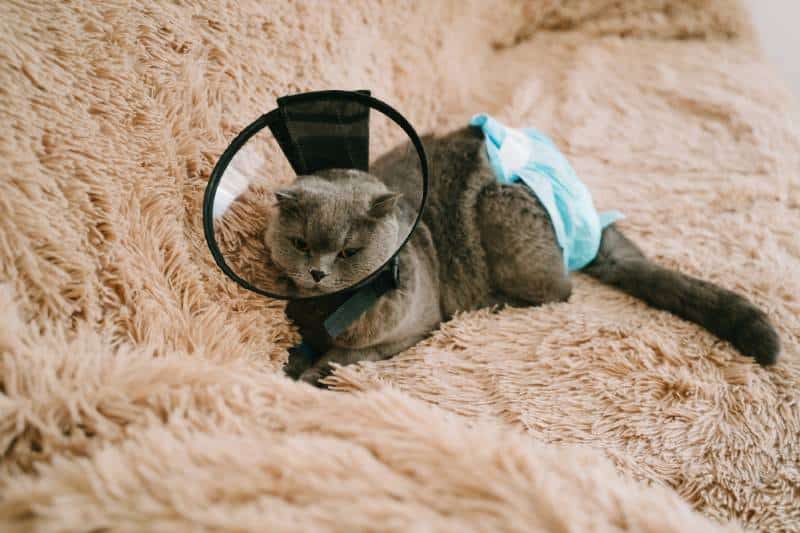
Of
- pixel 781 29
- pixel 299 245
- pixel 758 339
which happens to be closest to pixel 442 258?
pixel 299 245

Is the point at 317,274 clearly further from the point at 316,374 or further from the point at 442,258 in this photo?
the point at 442,258

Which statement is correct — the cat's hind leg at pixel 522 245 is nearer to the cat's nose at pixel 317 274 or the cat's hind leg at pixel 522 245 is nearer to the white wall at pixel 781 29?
the cat's nose at pixel 317 274

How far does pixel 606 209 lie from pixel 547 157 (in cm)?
28

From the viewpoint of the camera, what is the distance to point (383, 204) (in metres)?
0.85

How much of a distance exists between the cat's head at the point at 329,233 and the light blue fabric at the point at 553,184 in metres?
0.36

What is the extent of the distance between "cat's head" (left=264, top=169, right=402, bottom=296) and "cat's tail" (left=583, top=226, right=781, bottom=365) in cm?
56

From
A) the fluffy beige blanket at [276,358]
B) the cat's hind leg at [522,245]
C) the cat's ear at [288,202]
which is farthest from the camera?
the cat's hind leg at [522,245]

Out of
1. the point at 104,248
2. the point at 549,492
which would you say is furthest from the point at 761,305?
the point at 104,248

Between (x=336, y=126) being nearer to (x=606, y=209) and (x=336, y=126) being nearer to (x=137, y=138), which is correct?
(x=137, y=138)

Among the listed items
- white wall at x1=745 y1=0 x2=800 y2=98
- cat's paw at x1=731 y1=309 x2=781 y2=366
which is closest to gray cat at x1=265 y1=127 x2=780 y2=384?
cat's paw at x1=731 y1=309 x2=781 y2=366

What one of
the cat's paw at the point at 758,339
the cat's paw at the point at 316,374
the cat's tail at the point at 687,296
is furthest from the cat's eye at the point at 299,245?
the cat's paw at the point at 758,339

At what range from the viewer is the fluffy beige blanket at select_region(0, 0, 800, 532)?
493 millimetres

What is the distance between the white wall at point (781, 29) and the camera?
1892mm

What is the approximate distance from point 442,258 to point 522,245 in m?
0.19
